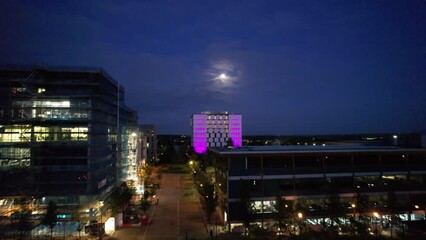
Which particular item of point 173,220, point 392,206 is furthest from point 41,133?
point 392,206

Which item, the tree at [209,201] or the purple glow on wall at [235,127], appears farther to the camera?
the purple glow on wall at [235,127]

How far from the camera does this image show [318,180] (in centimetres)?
3216

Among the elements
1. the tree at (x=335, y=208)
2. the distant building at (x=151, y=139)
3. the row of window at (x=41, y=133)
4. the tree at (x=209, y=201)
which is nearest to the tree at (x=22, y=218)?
the row of window at (x=41, y=133)

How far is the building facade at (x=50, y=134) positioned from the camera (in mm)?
29375

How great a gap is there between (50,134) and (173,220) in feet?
49.8

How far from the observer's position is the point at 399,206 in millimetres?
32812

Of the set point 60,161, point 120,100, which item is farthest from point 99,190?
point 120,100

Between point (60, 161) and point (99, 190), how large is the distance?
4.76 metres

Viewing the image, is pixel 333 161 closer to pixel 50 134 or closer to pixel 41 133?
pixel 50 134

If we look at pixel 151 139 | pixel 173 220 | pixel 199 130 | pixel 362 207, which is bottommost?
pixel 173 220

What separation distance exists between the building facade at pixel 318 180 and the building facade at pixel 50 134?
13163 mm

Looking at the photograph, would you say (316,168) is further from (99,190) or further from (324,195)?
(99,190)

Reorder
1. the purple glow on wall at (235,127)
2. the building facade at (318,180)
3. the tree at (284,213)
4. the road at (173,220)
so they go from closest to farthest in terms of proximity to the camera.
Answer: the tree at (284,213) < the road at (173,220) < the building facade at (318,180) < the purple glow on wall at (235,127)

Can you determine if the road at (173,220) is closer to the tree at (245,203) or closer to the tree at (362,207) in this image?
the tree at (245,203)
